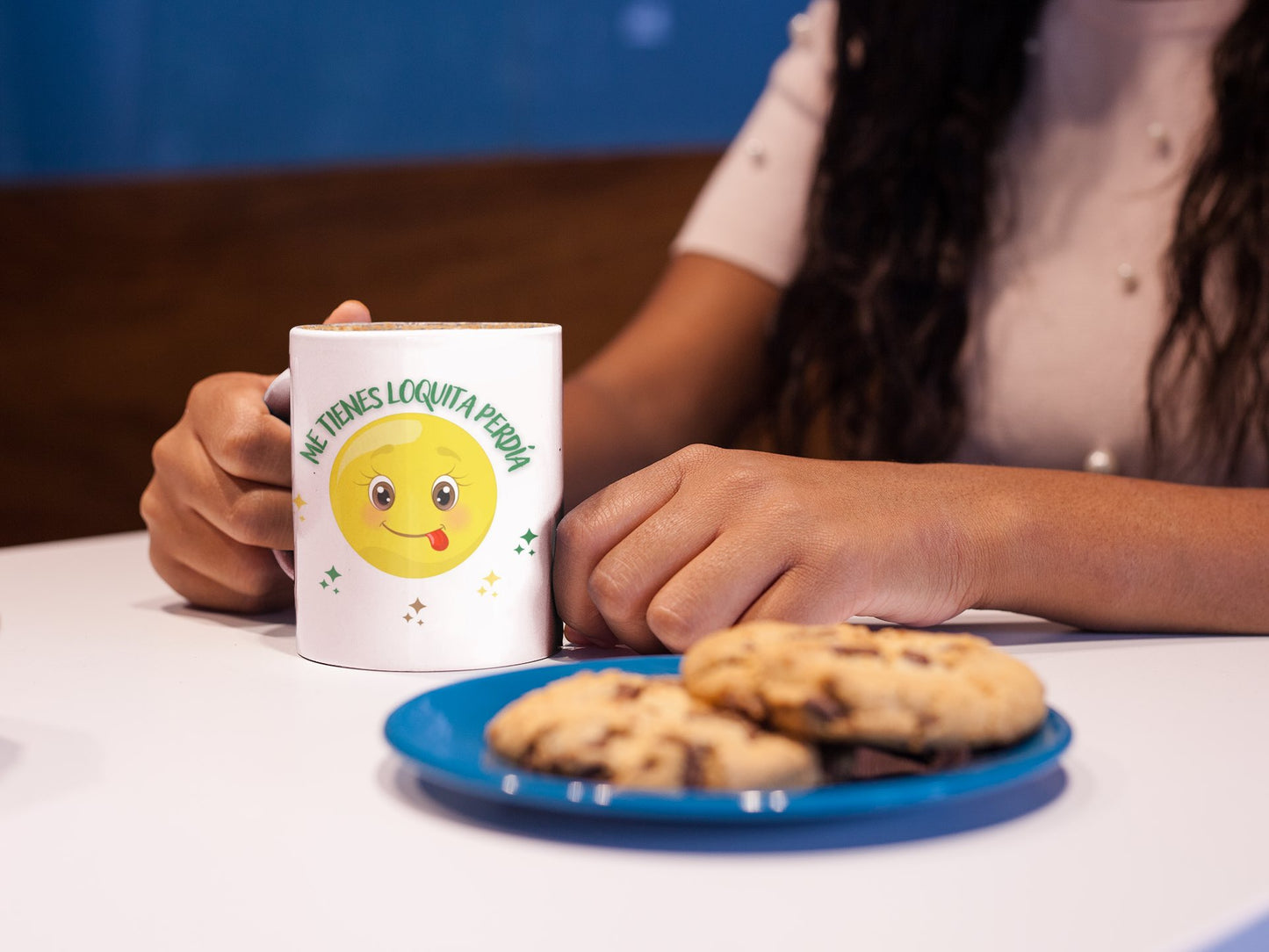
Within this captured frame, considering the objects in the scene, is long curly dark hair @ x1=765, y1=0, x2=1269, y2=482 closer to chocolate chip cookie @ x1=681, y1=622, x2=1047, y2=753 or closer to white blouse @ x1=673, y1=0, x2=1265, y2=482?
white blouse @ x1=673, y1=0, x2=1265, y2=482

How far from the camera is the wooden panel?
100 inches

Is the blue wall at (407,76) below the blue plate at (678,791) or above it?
above

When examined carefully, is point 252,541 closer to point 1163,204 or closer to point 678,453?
point 678,453

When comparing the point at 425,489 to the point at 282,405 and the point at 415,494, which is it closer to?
the point at 415,494

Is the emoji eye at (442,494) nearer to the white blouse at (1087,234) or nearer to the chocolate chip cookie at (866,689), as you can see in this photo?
the chocolate chip cookie at (866,689)

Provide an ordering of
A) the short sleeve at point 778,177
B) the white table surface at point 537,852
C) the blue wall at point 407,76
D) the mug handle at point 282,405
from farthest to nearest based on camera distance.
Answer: the blue wall at point 407,76 < the short sleeve at point 778,177 < the mug handle at point 282,405 < the white table surface at point 537,852

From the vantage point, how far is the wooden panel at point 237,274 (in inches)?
100

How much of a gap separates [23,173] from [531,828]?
2.79 meters

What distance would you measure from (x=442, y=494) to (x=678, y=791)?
243 millimetres

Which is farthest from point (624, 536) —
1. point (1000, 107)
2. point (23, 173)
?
point (23, 173)

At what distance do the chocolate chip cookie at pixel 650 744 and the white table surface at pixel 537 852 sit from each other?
24 millimetres

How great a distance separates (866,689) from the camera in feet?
1.38

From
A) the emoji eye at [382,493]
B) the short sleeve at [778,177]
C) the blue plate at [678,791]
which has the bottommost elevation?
the blue plate at [678,791]

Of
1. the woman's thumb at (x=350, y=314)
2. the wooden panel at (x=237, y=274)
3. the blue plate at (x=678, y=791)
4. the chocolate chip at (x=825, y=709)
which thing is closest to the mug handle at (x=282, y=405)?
Answer: the woman's thumb at (x=350, y=314)
